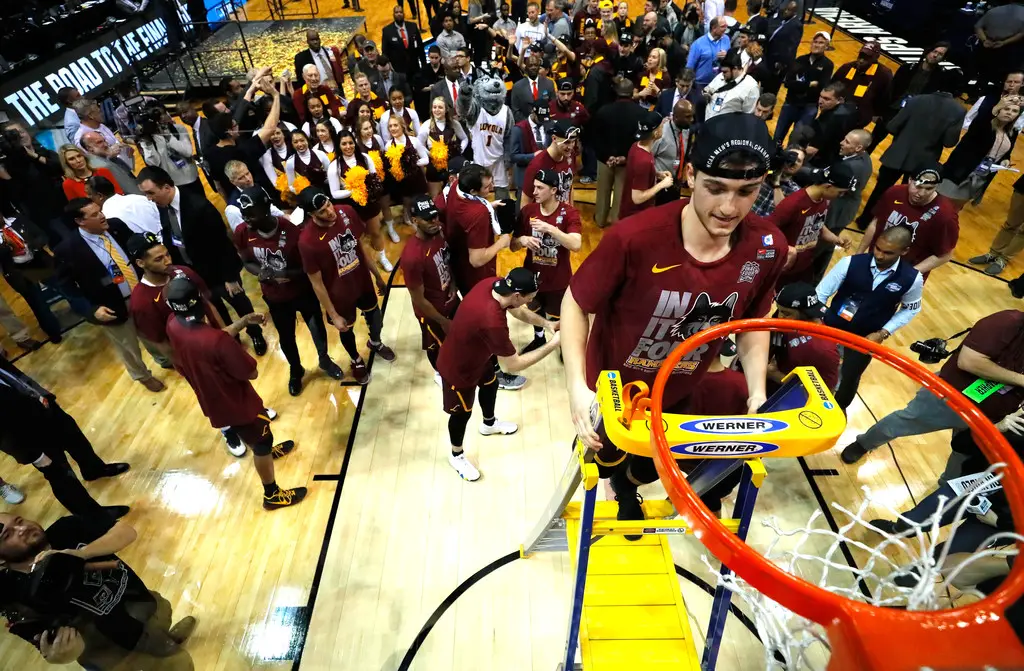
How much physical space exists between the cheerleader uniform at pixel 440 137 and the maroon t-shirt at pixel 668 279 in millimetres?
4958

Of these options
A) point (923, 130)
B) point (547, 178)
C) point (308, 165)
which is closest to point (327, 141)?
point (308, 165)

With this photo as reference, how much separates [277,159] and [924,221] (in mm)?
6125

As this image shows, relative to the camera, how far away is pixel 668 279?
1.99m

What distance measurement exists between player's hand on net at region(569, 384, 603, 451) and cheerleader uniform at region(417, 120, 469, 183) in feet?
17.1

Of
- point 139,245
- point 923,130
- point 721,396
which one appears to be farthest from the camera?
point 923,130

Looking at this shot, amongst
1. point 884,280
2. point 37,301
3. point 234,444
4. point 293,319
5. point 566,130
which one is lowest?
point 234,444

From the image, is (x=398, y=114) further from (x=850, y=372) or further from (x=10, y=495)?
(x=850, y=372)

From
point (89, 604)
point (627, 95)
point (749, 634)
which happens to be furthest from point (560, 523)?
point (627, 95)

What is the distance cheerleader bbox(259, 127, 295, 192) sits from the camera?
19.5 feet

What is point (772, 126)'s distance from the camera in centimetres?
1059

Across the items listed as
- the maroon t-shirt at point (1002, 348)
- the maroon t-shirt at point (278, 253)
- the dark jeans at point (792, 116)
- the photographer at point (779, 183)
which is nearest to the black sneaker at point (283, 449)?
the maroon t-shirt at point (278, 253)

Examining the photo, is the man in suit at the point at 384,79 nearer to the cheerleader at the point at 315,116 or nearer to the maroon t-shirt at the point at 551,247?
the cheerleader at the point at 315,116

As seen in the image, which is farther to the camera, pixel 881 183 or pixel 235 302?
pixel 881 183

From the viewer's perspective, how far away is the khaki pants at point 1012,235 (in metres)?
6.19
